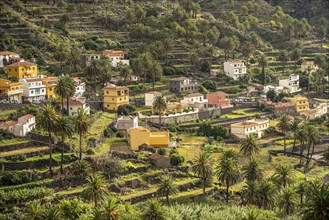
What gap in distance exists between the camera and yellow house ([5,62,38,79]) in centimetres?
9331

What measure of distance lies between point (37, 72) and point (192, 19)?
51554 millimetres

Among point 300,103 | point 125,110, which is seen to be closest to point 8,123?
point 125,110

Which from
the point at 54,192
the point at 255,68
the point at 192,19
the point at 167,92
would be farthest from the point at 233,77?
the point at 54,192

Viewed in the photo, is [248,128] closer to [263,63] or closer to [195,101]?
[195,101]

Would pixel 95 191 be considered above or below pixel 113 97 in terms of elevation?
below

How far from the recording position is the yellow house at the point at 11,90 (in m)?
84.9

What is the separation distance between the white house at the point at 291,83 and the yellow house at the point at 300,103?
29.2 feet

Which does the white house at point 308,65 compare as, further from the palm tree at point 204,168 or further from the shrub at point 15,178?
the shrub at point 15,178

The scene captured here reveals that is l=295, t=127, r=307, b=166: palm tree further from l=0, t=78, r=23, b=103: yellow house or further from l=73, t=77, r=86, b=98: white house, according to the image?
l=0, t=78, r=23, b=103: yellow house

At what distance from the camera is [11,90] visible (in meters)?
85.3

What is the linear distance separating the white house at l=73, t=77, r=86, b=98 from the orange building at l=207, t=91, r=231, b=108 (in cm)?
2181

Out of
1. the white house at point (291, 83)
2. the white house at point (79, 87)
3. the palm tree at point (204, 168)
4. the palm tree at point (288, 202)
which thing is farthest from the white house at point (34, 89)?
the white house at point (291, 83)

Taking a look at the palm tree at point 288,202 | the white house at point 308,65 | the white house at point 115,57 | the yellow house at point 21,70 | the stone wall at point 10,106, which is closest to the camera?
the palm tree at point 288,202

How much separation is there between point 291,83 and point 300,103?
36.5 ft
